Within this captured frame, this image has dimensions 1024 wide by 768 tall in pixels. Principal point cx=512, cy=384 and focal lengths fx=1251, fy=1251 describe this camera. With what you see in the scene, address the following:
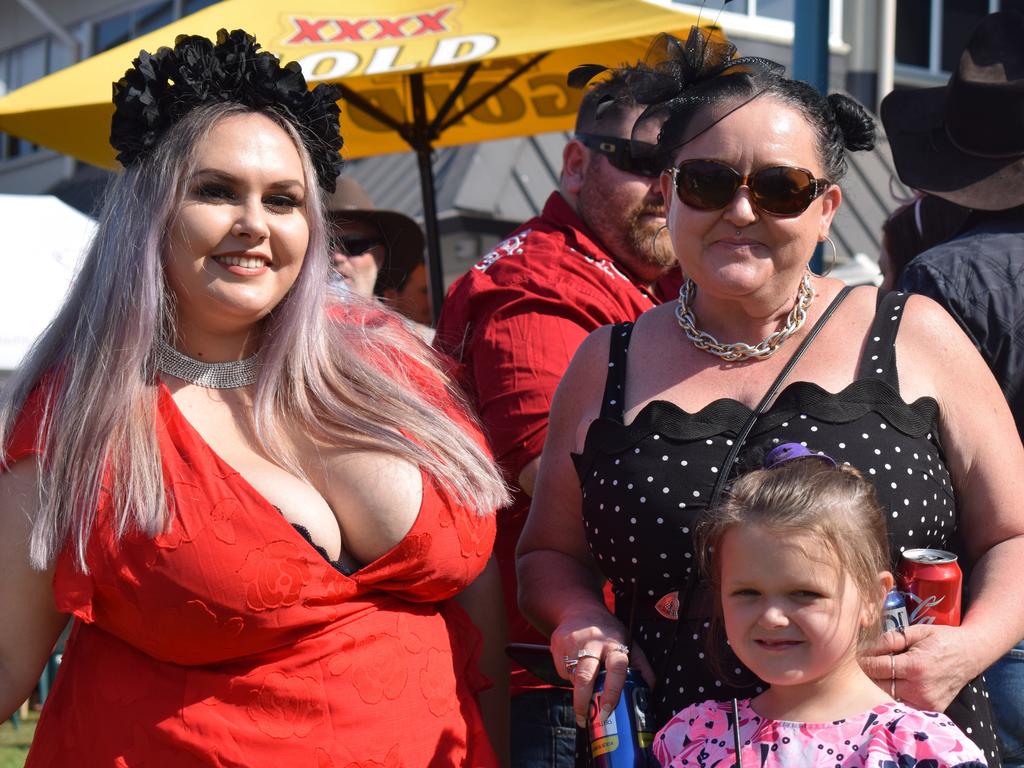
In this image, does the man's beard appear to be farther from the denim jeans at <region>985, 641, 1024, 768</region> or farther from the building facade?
the building facade

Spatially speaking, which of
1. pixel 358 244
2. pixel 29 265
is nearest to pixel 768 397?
pixel 358 244

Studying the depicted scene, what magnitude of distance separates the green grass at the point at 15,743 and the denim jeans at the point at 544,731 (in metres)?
3.79

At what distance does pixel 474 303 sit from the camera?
3.04 metres

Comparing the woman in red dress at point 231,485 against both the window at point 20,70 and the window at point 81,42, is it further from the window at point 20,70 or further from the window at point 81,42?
the window at point 20,70

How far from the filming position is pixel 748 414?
222 cm

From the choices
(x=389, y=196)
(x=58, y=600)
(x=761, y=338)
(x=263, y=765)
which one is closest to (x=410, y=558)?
(x=263, y=765)

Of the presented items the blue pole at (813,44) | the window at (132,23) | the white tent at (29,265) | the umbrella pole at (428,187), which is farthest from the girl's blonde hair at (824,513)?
the window at (132,23)

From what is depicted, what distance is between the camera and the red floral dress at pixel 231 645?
213 centimetres

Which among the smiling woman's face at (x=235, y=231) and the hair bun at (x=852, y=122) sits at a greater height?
the hair bun at (x=852, y=122)

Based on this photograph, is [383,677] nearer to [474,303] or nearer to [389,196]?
[474,303]

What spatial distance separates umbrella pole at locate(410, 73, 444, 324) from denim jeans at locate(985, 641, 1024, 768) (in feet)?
11.5

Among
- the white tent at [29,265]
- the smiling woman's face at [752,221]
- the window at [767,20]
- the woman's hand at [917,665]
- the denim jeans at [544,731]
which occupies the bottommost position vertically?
the denim jeans at [544,731]

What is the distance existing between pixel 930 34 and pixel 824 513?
10.4 metres

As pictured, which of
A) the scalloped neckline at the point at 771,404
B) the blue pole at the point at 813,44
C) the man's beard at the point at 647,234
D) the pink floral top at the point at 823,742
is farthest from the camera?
the blue pole at the point at 813,44
